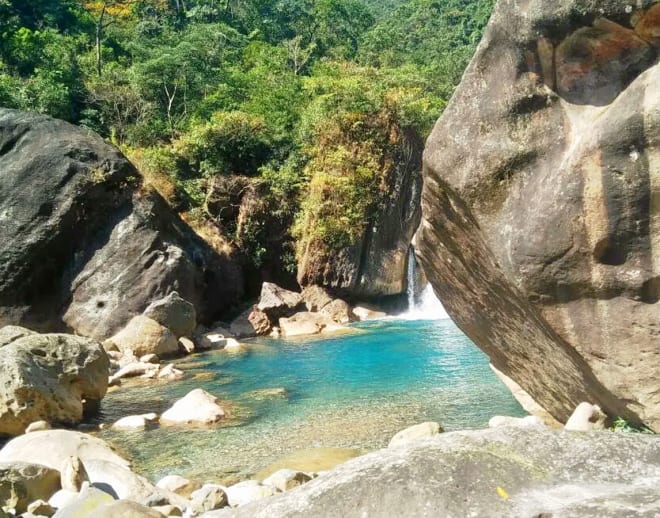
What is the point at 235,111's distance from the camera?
3144 cm

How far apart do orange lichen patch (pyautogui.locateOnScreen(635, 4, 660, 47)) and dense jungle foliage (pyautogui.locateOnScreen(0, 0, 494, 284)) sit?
21.1 m

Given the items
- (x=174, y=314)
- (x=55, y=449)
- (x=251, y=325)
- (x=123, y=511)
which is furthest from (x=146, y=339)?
(x=123, y=511)

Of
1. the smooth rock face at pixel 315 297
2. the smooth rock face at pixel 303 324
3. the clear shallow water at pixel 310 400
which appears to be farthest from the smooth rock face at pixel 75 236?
the smooth rock face at pixel 315 297

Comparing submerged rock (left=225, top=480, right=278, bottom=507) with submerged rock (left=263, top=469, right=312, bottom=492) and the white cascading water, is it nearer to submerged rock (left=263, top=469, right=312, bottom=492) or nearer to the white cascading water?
submerged rock (left=263, top=469, right=312, bottom=492)

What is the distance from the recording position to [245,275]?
28203 millimetres

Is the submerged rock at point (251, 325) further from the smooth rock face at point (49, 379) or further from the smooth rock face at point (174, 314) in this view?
the smooth rock face at point (49, 379)

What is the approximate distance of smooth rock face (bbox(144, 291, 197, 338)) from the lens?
20.7m

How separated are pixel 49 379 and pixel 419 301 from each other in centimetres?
1974

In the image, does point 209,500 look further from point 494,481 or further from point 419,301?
point 419,301

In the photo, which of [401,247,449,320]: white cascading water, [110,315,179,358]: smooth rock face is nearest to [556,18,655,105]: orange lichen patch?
[110,315,179,358]: smooth rock face

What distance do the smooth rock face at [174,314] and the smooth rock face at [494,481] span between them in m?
16.8

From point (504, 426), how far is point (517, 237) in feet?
6.87

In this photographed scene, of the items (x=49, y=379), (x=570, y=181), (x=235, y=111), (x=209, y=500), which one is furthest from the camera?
(x=235, y=111)

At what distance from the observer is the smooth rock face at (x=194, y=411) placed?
468 inches
